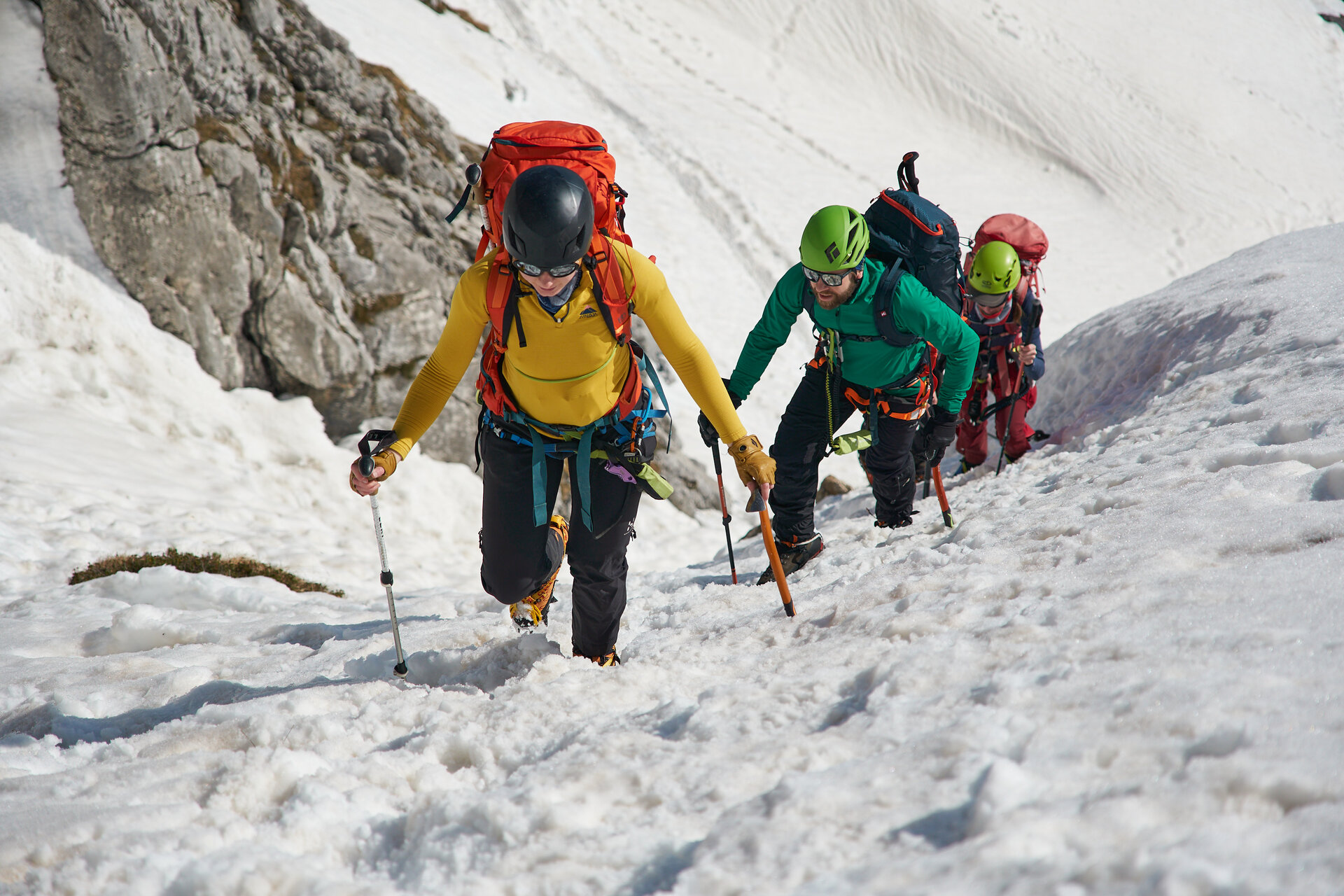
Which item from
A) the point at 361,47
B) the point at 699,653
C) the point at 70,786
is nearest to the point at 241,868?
the point at 70,786

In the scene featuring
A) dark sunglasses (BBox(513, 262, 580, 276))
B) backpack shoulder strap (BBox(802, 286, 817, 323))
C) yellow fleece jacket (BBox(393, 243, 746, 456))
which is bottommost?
yellow fleece jacket (BBox(393, 243, 746, 456))

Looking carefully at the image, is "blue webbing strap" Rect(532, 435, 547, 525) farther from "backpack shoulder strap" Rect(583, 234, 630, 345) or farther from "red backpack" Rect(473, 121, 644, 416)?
"backpack shoulder strap" Rect(583, 234, 630, 345)

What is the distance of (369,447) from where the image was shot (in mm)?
4535

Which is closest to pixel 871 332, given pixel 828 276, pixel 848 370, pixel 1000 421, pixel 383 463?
pixel 848 370

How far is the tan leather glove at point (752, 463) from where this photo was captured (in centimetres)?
460

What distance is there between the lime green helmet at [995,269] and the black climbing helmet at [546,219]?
6.34 meters

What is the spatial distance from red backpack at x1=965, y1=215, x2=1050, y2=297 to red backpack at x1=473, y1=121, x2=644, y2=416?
5586mm

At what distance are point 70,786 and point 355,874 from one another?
1.58 metres

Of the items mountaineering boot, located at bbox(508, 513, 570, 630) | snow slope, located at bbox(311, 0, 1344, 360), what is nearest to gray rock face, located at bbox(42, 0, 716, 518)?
snow slope, located at bbox(311, 0, 1344, 360)

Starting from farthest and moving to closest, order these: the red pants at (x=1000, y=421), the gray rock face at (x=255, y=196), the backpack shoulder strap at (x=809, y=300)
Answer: the gray rock face at (x=255, y=196) → the red pants at (x=1000, y=421) → the backpack shoulder strap at (x=809, y=300)

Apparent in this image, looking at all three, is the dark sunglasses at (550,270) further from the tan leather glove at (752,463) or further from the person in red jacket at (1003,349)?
the person in red jacket at (1003,349)

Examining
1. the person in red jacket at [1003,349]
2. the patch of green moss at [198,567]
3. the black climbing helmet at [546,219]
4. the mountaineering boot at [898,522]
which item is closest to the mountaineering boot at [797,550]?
the mountaineering boot at [898,522]

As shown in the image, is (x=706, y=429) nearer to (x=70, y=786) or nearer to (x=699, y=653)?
(x=699, y=653)

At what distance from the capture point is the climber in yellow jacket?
436cm
